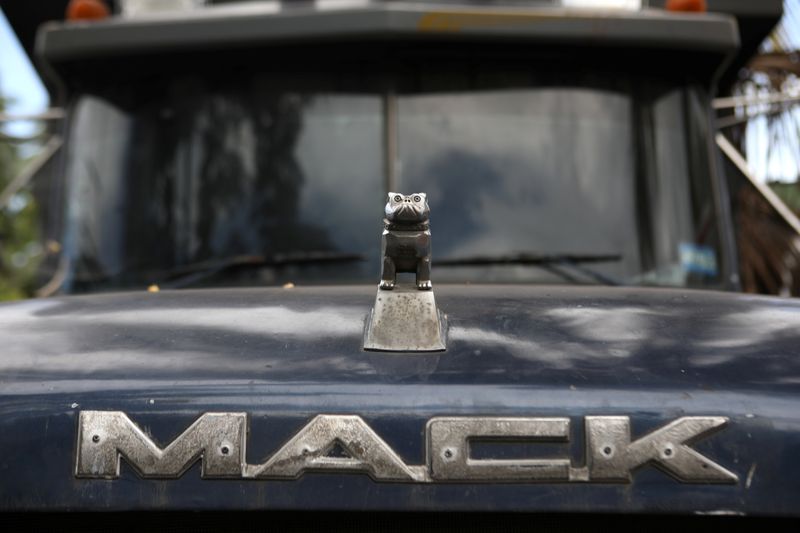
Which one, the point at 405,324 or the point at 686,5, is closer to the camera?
the point at 405,324

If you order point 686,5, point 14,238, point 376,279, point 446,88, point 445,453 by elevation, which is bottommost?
point 445,453

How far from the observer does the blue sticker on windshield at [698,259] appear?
337 centimetres

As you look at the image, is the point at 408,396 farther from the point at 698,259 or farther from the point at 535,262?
the point at 698,259

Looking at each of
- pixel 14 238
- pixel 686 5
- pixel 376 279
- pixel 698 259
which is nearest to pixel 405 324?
pixel 376 279

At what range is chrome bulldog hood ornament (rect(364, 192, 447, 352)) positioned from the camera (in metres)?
1.81

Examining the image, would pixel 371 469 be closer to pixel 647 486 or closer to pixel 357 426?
pixel 357 426

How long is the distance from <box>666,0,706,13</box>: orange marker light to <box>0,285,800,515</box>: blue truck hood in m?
1.84

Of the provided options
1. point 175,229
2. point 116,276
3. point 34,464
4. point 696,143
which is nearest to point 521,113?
point 696,143

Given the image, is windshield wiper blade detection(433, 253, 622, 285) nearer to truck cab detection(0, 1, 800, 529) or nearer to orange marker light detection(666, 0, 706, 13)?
truck cab detection(0, 1, 800, 529)

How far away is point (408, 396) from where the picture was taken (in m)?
1.69

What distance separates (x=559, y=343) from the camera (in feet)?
5.98

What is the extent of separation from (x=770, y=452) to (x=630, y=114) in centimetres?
202

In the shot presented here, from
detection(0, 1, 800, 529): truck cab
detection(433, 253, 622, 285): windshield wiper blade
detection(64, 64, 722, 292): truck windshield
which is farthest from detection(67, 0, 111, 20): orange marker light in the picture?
detection(433, 253, 622, 285): windshield wiper blade

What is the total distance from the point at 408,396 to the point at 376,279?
57.9 inches
